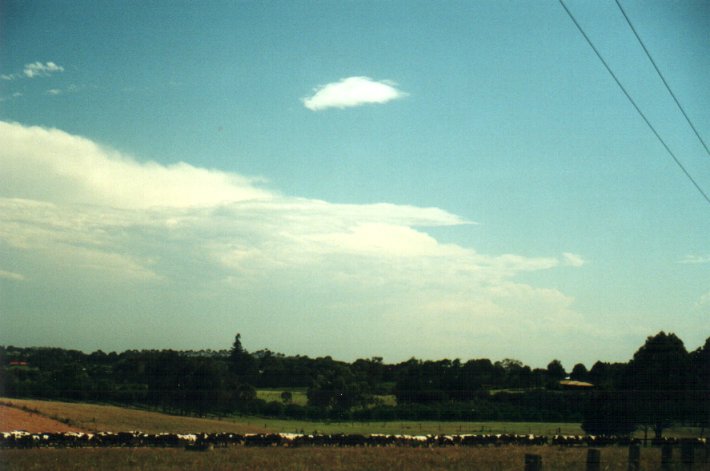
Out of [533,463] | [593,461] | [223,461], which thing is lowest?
[223,461]

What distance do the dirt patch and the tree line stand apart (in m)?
7.60

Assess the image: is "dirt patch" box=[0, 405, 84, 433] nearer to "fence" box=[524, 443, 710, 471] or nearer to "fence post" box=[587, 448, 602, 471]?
"fence" box=[524, 443, 710, 471]

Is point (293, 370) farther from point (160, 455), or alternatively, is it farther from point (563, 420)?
point (160, 455)

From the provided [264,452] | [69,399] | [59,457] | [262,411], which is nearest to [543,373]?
[262,411]

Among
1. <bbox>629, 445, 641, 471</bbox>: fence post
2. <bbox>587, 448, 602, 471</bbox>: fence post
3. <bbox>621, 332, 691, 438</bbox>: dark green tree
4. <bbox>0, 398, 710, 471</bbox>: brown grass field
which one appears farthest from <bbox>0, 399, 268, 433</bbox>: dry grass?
<bbox>587, 448, 602, 471</bbox>: fence post

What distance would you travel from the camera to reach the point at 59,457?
87.7 feet

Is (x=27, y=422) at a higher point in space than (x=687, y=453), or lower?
lower

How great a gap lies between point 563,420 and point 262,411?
38833 millimetres

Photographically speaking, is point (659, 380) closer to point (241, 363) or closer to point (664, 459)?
point (664, 459)

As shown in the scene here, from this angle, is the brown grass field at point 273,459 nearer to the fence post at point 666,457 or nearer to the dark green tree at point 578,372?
the fence post at point 666,457

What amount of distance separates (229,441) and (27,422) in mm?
16342

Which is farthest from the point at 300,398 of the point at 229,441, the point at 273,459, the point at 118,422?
the point at 273,459

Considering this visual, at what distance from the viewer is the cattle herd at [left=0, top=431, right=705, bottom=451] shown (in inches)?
1332

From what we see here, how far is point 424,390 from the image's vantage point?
95.8 m
